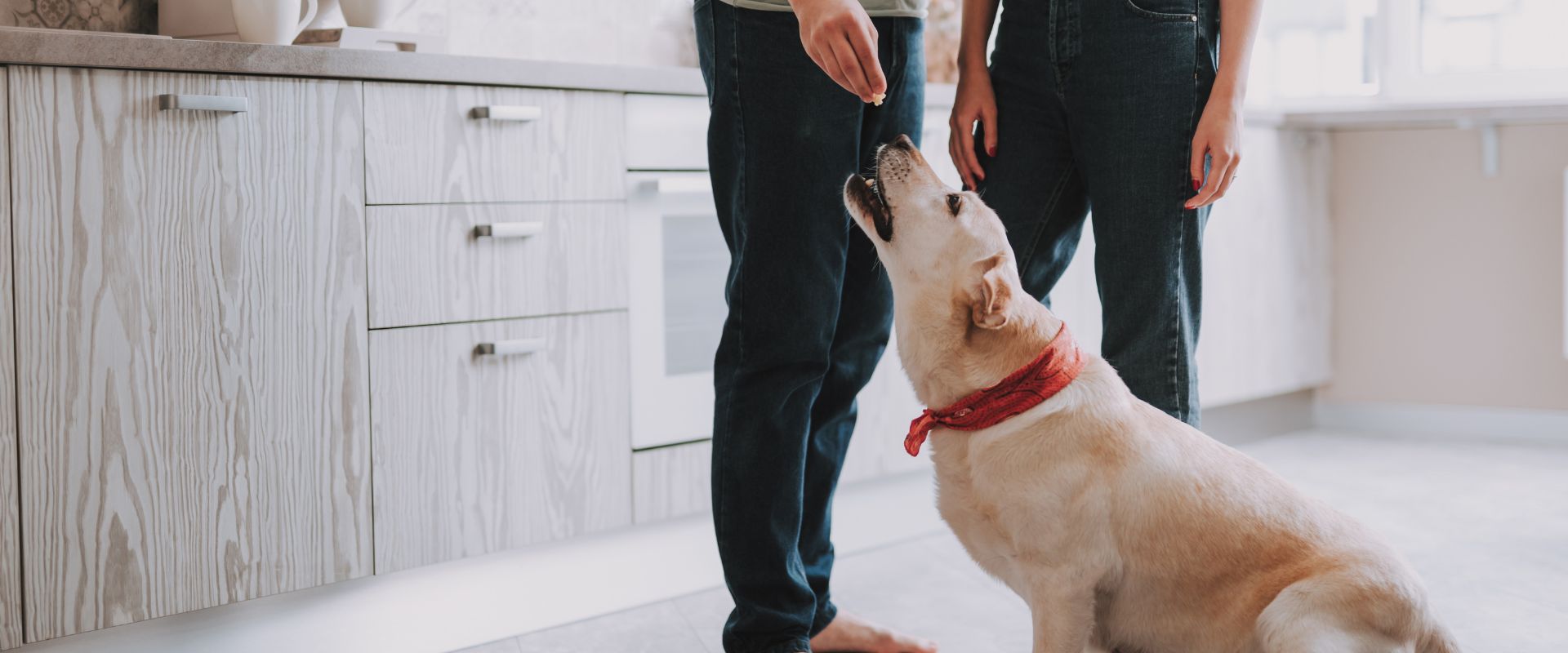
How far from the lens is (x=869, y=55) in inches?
52.1

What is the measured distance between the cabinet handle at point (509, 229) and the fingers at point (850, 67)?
0.79 meters

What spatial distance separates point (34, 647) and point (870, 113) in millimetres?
1261

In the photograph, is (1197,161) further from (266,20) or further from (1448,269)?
(1448,269)

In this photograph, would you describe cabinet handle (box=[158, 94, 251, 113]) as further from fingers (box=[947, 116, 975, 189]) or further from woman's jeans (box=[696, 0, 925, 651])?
fingers (box=[947, 116, 975, 189])

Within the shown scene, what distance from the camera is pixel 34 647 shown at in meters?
1.62

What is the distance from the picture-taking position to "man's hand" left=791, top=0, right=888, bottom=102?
1.30 metres

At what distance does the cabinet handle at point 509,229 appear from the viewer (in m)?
1.93

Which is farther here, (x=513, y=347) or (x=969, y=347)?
(x=513, y=347)

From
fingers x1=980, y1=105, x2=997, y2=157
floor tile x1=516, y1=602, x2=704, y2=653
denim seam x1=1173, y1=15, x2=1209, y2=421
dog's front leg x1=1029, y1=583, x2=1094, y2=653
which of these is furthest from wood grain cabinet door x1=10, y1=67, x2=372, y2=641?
denim seam x1=1173, y1=15, x2=1209, y2=421

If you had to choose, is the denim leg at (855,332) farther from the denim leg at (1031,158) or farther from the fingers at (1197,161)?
the fingers at (1197,161)

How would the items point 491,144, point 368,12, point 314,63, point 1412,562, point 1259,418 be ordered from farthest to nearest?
point 1259,418
point 1412,562
point 368,12
point 491,144
point 314,63

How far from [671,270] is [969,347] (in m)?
0.93

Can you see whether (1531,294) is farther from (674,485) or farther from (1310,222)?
(674,485)

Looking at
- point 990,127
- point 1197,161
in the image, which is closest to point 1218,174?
point 1197,161
